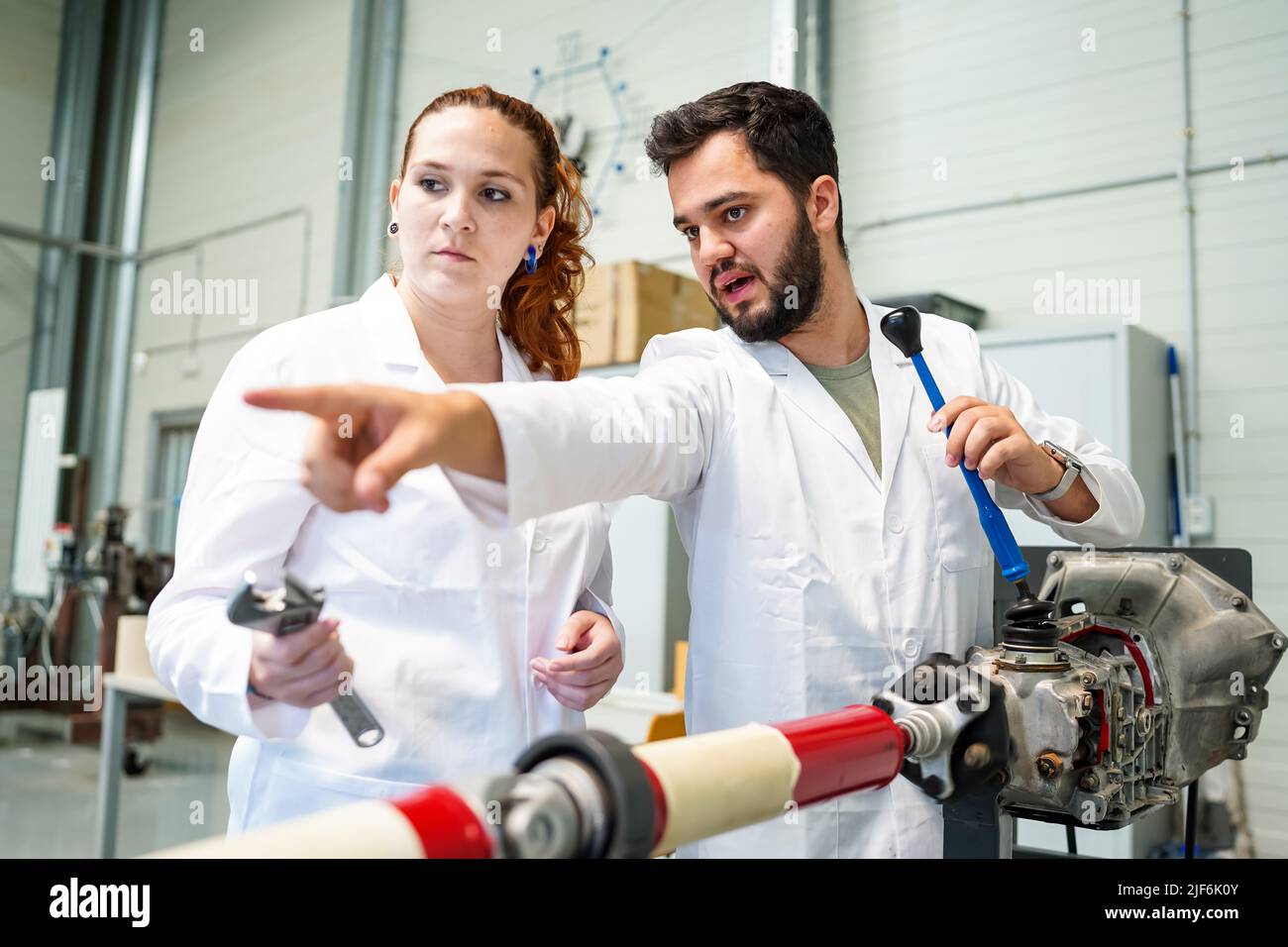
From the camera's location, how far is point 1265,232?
A: 3072 mm

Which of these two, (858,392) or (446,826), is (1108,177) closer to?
(858,392)

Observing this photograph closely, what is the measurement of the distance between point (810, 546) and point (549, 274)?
481 mm

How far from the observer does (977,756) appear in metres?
0.73

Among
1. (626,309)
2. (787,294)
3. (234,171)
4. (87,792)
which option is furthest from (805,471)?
(234,171)

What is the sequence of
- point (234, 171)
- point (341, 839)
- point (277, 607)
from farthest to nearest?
point (234, 171), point (277, 607), point (341, 839)

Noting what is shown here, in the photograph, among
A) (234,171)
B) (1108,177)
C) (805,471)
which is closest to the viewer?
(805,471)

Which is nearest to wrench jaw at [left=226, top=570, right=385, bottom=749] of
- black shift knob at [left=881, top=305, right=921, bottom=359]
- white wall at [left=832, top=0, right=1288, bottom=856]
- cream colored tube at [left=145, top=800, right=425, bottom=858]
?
cream colored tube at [left=145, top=800, right=425, bottom=858]

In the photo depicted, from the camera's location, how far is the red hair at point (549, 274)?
1118 mm

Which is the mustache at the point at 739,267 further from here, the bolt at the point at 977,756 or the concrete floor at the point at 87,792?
the concrete floor at the point at 87,792

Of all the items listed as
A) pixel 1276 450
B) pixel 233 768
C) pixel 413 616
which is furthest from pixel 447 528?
pixel 1276 450

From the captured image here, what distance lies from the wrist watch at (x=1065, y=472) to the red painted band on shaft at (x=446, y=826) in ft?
2.53

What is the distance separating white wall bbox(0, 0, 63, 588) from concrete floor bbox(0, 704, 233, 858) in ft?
4.78

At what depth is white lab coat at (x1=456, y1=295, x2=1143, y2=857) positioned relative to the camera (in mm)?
979
